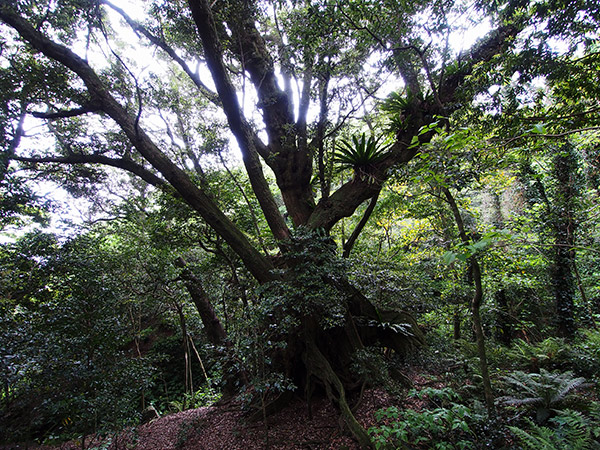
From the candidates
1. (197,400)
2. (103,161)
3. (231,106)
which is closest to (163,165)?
(231,106)

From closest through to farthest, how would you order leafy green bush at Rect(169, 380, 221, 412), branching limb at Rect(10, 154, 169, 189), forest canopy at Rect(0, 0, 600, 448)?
1. forest canopy at Rect(0, 0, 600, 448)
2. branching limb at Rect(10, 154, 169, 189)
3. leafy green bush at Rect(169, 380, 221, 412)

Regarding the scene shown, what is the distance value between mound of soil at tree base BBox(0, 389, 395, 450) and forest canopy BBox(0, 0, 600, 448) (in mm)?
215

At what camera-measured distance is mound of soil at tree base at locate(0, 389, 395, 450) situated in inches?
120

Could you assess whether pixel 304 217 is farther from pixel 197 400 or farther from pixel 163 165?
pixel 197 400

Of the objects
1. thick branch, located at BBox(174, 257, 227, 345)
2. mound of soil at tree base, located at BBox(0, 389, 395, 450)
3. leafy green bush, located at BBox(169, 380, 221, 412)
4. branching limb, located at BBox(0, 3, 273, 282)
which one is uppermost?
branching limb, located at BBox(0, 3, 273, 282)

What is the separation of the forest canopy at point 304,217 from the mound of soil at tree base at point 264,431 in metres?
0.21

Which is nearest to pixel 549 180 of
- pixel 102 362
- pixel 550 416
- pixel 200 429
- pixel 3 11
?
pixel 550 416

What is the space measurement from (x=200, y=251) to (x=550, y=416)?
6.13 meters

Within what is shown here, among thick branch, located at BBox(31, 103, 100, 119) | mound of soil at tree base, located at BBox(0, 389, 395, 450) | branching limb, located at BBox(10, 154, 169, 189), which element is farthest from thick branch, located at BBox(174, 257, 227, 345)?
thick branch, located at BBox(31, 103, 100, 119)

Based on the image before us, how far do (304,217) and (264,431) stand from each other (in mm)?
3212

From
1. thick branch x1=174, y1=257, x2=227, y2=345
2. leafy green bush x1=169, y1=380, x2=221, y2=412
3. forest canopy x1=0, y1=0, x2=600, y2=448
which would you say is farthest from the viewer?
leafy green bush x1=169, y1=380, x2=221, y2=412

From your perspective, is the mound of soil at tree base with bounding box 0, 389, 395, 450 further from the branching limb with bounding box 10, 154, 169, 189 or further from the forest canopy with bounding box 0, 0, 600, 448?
the branching limb with bounding box 10, 154, 169, 189

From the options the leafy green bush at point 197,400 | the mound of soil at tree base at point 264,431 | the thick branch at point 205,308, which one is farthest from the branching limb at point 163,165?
the leafy green bush at point 197,400

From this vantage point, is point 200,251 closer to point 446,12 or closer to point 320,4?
point 320,4
